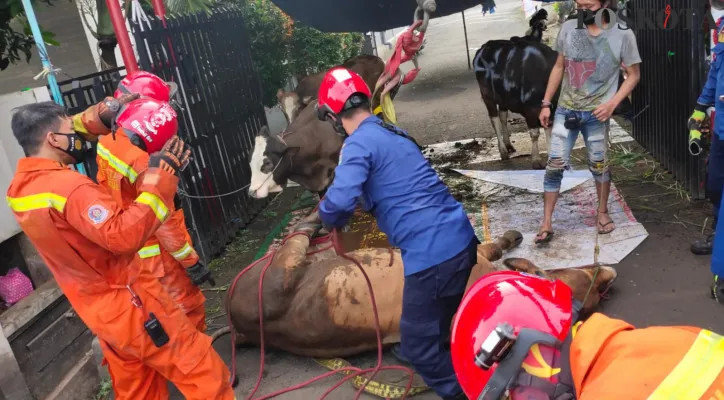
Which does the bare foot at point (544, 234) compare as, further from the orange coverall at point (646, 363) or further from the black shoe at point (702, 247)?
the orange coverall at point (646, 363)

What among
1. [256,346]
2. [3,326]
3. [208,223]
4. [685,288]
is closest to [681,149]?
[685,288]

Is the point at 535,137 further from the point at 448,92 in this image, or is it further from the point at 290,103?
the point at 448,92

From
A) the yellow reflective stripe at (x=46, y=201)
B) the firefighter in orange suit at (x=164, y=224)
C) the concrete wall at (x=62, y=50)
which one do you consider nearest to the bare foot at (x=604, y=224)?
the firefighter in orange suit at (x=164, y=224)

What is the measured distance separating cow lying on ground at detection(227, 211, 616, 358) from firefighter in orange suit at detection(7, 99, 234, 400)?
774 mm

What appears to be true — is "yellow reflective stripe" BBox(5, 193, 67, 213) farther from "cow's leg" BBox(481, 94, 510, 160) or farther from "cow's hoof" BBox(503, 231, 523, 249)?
"cow's leg" BBox(481, 94, 510, 160)

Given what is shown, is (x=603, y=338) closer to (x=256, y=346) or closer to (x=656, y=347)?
(x=656, y=347)

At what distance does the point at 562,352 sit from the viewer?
1488 mm

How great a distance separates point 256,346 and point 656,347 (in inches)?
134

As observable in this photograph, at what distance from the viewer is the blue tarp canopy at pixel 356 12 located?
7605 mm

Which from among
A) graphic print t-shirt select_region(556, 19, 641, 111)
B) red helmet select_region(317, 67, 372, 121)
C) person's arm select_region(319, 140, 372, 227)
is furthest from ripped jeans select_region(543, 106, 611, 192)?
person's arm select_region(319, 140, 372, 227)

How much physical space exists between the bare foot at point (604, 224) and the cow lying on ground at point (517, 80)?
2007mm

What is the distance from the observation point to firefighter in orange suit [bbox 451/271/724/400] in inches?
47.9

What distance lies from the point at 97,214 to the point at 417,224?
1.56 meters

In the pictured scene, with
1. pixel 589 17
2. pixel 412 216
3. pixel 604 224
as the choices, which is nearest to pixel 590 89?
pixel 589 17
